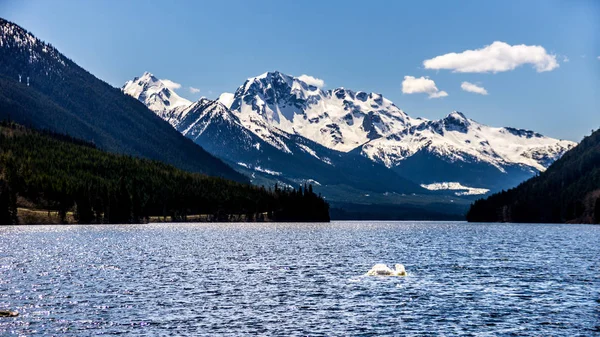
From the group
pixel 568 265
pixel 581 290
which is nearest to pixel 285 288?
pixel 581 290

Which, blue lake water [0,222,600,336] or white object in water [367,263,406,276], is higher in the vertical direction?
white object in water [367,263,406,276]

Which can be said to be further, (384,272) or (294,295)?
(384,272)

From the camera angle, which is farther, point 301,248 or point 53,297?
point 301,248

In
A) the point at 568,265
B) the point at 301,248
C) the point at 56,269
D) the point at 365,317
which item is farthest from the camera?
the point at 301,248

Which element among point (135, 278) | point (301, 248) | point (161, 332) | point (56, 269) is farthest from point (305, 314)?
point (301, 248)

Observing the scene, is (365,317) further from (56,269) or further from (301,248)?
(301,248)

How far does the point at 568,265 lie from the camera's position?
4577 inches

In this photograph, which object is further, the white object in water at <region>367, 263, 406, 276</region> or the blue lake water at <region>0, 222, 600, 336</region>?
the white object in water at <region>367, 263, 406, 276</region>

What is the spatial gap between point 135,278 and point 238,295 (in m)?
22.4

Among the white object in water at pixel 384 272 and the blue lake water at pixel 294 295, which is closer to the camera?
the blue lake water at pixel 294 295

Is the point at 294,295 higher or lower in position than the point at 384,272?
lower

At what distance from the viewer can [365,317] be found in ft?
219

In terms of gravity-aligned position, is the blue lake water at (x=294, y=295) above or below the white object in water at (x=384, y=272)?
below

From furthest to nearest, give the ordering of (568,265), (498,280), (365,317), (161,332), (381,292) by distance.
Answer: (568,265) → (498,280) → (381,292) → (365,317) → (161,332)
